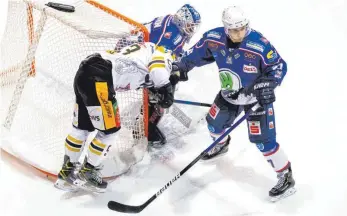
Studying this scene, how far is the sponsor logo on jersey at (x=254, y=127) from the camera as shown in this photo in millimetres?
3785

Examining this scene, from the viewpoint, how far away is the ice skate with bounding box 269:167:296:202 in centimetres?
386

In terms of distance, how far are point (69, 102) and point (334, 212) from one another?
6.73 ft

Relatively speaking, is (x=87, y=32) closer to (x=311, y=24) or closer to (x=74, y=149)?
(x=74, y=149)

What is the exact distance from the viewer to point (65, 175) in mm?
3770

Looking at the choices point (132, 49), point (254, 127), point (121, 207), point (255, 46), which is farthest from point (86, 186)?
point (255, 46)

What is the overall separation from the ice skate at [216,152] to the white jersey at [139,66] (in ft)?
2.93

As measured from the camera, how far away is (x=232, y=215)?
3760 mm

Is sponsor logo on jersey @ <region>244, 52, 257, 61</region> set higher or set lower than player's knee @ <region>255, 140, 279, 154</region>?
higher

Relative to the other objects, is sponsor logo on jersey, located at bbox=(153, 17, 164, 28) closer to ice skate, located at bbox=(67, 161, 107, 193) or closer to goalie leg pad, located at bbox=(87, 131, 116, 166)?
goalie leg pad, located at bbox=(87, 131, 116, 166)

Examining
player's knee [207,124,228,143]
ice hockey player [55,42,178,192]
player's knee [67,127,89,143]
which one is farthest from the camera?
player's knee [207,124,228,143]

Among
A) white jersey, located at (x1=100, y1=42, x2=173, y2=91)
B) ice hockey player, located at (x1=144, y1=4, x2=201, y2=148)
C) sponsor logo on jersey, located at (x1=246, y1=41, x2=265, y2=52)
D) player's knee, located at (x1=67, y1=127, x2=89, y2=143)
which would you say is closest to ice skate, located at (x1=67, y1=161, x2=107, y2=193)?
player's knee, located at (x1=67, y1=127, x2=89, y2=143)

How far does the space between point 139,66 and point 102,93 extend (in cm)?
29

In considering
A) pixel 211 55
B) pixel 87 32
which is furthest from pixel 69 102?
pixel 211 55

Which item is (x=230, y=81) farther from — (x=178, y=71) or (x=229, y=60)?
(x=178, y=71)
